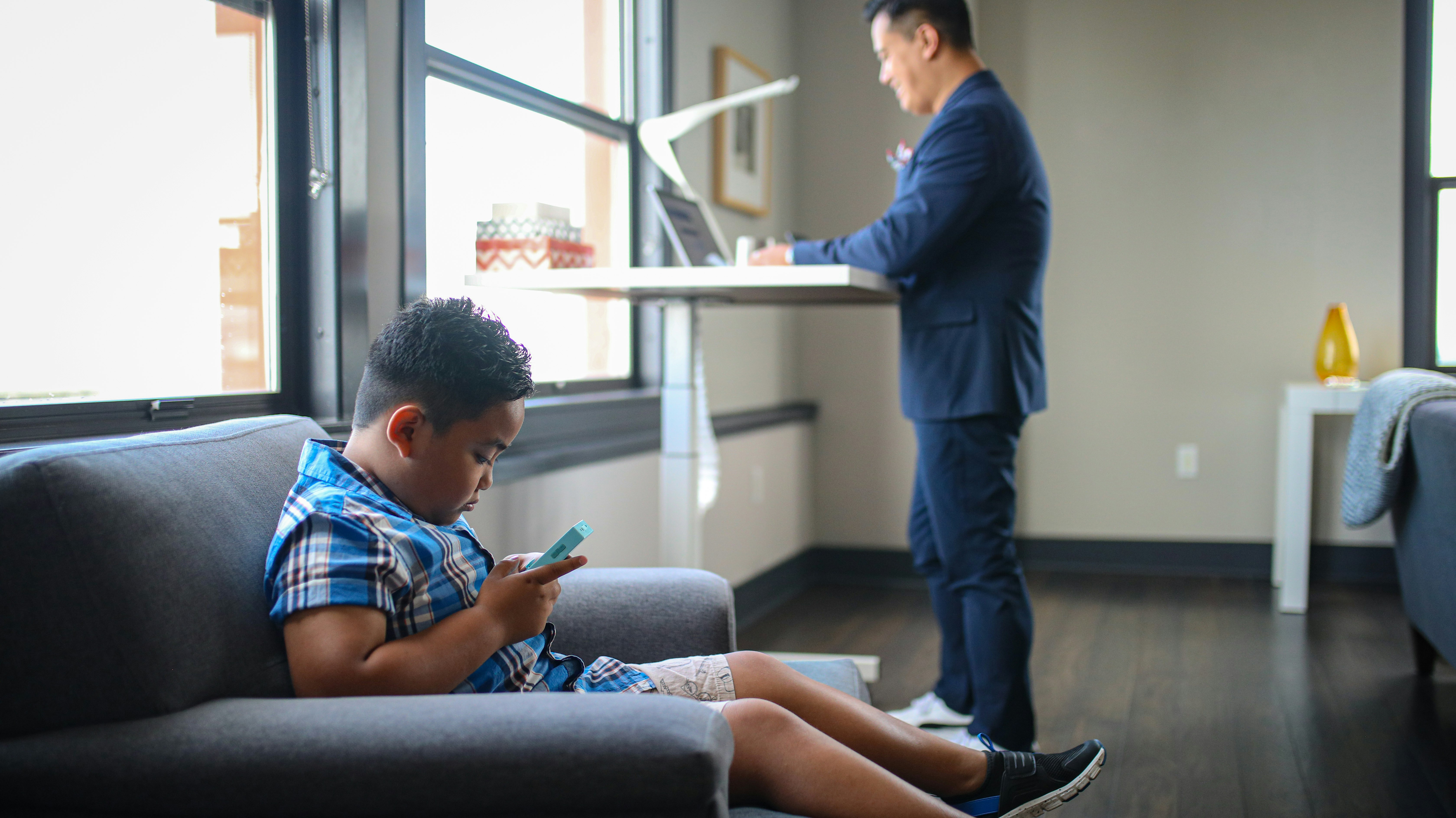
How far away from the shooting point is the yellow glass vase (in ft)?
10.7

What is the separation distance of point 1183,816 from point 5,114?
1924mm

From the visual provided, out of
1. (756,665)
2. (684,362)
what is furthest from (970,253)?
(756,665)

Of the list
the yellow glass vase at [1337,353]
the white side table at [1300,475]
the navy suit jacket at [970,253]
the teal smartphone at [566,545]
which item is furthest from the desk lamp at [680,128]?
the yellow glass vase at [1337,353]

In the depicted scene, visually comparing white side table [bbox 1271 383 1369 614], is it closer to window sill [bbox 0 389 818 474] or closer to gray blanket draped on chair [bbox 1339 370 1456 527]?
gray blanket draped on chair [bbox 1339 370 1456 527]

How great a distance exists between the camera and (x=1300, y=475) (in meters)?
3.18

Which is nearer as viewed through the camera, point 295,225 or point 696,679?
point 696,679

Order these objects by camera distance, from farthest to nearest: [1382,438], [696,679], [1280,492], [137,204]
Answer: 1. [1280,492]
2. [1382,438]
3. [137,204]
4. [696,679]

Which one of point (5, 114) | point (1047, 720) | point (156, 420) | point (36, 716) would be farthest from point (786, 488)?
point (36, 716)

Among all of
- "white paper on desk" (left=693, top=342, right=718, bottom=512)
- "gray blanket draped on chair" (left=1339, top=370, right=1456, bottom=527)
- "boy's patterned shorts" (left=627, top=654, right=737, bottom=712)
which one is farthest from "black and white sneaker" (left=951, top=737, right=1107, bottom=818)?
"gray blanket draped on chair" (left=1339, top=370, right=1456, bottom=527)

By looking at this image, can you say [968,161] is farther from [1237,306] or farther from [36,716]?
[1237,306]

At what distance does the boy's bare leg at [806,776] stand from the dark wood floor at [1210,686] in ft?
2.93

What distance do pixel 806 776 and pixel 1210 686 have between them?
1798mm

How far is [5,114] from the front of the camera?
126cm

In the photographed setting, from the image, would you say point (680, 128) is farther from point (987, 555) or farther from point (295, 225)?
point (987, 555)
